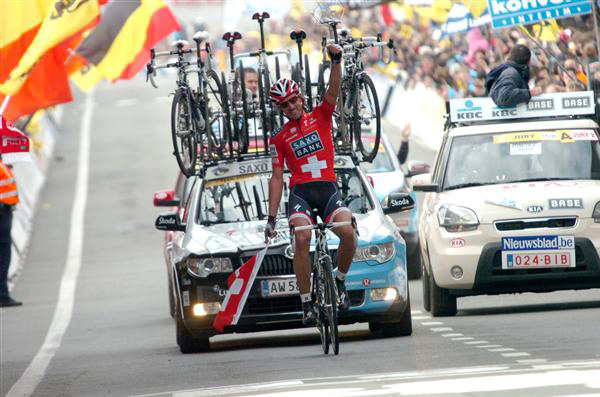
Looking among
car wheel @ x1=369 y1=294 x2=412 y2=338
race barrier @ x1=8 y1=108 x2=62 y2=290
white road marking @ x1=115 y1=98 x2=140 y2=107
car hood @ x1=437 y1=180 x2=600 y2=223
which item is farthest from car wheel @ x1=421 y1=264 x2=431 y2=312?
white road marking @ x1=115 y1=98 x2=140 y2=107

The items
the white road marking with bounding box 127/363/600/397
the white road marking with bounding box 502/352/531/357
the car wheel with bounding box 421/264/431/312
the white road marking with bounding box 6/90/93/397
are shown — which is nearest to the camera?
the white road marking with bounding box 127/363/600/397

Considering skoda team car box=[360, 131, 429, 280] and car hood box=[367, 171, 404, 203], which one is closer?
car hood box=[367, 171, 404, 203]

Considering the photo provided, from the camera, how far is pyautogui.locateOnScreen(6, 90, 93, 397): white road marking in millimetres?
14367

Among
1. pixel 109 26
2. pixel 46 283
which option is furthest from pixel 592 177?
pixel 46 283

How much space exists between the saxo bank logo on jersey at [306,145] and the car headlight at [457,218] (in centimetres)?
296

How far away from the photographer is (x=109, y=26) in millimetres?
26031

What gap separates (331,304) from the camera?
45.1 ft

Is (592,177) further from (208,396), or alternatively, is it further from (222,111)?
(208,396)

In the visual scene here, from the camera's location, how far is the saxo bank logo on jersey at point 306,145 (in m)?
14.2

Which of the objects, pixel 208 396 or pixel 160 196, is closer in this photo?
pixel 208 396

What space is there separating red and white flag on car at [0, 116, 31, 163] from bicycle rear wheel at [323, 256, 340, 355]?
3223 mm

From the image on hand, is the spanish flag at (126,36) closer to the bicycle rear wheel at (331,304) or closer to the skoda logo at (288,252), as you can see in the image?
the skoda logo at (288,252)

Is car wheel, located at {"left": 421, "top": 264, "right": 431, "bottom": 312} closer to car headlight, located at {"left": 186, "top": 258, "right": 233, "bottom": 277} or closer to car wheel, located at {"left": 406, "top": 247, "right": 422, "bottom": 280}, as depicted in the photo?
car headlight, located at {"left": 186, "top": 258, "right": 233, "bottom": 277}

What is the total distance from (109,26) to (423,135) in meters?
17.3
